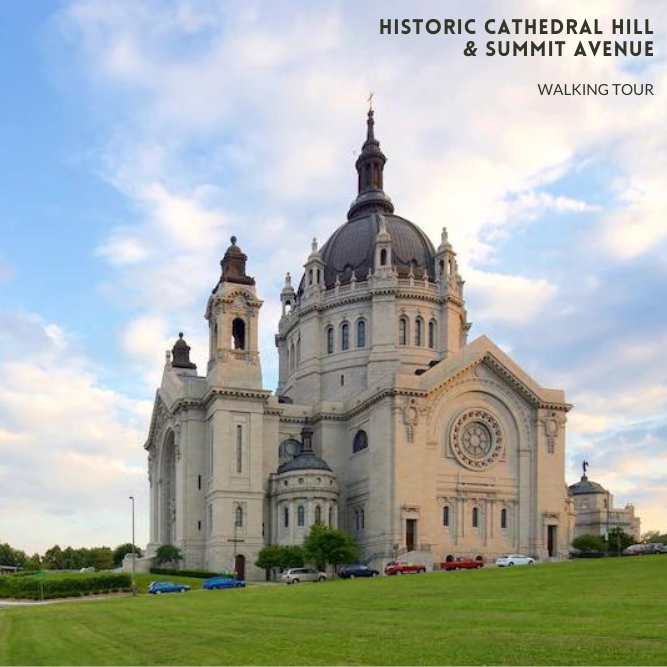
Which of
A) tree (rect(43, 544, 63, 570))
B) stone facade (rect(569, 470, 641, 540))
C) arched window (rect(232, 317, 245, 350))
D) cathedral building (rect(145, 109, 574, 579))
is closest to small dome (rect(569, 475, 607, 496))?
stone facade (rect(569, 470, 641, 540))

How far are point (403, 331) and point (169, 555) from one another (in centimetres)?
3170

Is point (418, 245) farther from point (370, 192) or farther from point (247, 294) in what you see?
point (247, 294)

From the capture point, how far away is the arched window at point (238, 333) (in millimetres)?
91438

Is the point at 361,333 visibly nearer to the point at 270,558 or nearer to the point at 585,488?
the point at 270,558

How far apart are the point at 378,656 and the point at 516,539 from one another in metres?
69.2

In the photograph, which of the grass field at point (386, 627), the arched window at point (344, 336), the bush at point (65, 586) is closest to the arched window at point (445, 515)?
the arched window at point (344, 336)

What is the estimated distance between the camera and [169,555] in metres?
86.1

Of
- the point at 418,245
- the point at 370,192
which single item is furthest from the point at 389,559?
the point at 370,192

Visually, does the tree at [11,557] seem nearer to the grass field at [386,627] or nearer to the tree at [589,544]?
the tree at [589,544]

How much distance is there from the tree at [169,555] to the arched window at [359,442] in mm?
18178

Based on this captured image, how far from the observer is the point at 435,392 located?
87.1 m

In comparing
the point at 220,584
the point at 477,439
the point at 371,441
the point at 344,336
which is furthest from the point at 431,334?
the point at 220,584

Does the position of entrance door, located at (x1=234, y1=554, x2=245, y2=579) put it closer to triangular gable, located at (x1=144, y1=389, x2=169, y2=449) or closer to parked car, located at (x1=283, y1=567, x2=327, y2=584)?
parked car, located at (x1=283, y1=567, x2=327, y2=584)

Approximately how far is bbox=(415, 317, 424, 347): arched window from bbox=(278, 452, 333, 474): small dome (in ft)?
58.4
